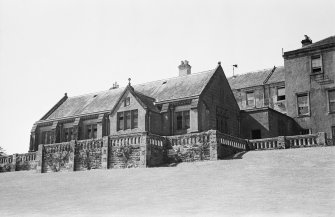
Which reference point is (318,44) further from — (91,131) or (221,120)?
(91,131)

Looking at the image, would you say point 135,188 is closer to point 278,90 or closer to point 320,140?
point 320,140

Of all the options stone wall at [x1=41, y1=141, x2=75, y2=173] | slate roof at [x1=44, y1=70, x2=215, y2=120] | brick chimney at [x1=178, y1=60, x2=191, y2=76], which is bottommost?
stone wall at [x1=41, y1=141, x2=75, y2=173]

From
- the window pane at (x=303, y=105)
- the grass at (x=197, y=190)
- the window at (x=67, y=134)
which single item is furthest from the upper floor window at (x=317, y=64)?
the window at (x=67, y=134)

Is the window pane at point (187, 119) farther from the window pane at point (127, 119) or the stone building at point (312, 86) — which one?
the stone building at point (312, 86)

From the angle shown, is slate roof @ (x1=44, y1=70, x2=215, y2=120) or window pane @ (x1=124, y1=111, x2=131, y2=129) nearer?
window pane @ (x1=124, y1=111, x2=131, y2=129)

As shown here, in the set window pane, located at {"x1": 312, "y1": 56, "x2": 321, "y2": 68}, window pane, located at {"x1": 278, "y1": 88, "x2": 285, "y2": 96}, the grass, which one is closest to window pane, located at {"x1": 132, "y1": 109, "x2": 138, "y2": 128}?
the grass

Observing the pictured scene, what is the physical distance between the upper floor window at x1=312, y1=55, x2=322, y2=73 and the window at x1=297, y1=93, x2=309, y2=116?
2782 millimetres

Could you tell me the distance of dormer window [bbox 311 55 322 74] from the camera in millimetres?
44562

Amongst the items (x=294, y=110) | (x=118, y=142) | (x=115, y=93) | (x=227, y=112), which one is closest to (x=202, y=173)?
(x=118, y=142)

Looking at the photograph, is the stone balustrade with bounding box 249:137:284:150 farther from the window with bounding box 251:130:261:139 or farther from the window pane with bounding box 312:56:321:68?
the window pane with bounding box 312:56:321:68

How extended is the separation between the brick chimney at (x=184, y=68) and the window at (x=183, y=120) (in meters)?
9.46

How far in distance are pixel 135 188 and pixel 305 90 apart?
26.9m

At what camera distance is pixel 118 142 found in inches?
1385

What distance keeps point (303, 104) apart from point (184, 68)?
1444 centimetres
